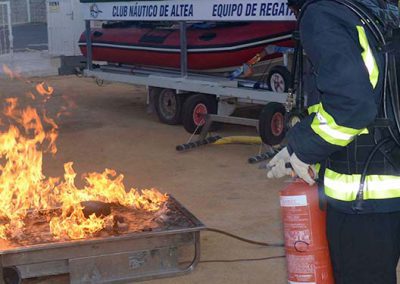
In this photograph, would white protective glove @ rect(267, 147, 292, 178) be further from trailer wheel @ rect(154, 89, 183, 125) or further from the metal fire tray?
trailer wheel @ rect(154, 89, 183, 125)

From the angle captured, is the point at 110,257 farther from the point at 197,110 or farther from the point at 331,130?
the point at 197,110

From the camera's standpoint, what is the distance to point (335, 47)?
261 centimetres

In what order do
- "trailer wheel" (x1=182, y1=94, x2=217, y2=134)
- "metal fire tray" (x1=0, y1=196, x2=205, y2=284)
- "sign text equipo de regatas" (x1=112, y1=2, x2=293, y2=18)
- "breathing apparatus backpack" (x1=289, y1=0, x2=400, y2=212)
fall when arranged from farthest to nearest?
"trailer wheel" (x1=182, y1=94, x2=217, y2=134) → "sign text equipo de regatas" (x1=112, y1=2, x2=293, y2=18) → "metal fire tray" (x1=0, y1=196, x2=205, y2=284) → "breathing apparatus backpack" (x1=289, y1=0, x2=400, y2=212)

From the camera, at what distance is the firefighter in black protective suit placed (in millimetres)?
2623

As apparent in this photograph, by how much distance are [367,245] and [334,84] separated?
0.70 metres

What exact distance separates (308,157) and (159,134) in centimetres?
734

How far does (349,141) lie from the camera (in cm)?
273

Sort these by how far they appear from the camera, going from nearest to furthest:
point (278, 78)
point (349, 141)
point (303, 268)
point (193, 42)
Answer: point (349, 141)
point (303, 268)
point (278, 78)
point (193, 42)

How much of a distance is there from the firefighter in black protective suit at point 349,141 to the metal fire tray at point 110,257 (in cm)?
188

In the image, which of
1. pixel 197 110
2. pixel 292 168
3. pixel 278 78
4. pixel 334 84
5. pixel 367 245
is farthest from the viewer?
pixel 197 110

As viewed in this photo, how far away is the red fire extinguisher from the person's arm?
1.14 ft

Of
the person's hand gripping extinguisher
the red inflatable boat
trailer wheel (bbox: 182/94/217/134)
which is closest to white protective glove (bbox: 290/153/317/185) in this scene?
the person's hand gripping extinguisher

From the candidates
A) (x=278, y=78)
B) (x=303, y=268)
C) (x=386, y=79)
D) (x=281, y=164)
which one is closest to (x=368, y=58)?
(x=386, y=79)

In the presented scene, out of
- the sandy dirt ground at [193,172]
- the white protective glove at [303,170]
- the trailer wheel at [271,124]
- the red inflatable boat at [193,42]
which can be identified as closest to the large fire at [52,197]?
the sandy dirt ground at [193,172]
